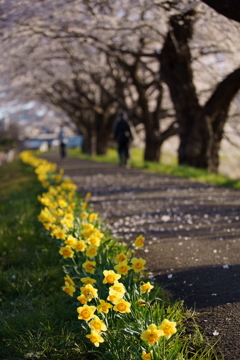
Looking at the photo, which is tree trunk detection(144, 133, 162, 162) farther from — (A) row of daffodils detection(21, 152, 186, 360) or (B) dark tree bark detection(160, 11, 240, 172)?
(A) row of daffodils detection(21, 152, 186, 360)

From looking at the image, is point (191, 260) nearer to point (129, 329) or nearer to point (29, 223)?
point (129, 329)

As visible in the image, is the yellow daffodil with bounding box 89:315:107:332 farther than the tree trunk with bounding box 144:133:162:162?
No

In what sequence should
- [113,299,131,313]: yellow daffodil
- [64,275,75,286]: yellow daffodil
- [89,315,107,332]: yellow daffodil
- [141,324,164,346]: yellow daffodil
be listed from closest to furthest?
[141,324,164,346]: yellow daffodil, [89,315,107,332]: yellow daffodil, [113,299,131,313]: yellow daffodil, [64,275,75,286]: yellow daffodil

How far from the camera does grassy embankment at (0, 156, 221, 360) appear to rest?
7.90 ft

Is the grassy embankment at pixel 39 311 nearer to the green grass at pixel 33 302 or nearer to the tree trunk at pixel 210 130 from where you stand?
the green grass at pixel 33 302

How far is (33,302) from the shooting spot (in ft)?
10.5

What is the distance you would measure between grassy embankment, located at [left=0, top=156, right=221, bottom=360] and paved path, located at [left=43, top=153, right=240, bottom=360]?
208 millimetres

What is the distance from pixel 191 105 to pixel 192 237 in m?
7.62

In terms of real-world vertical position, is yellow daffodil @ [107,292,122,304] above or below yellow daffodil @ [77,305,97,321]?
above

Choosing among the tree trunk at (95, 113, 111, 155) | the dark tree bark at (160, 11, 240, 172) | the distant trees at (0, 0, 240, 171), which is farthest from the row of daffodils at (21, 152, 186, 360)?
the tree trunk at (95, 113, 111, 155)

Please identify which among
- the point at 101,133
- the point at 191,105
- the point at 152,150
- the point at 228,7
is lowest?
the point at 152,150

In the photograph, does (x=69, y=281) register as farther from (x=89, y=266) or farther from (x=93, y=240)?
(x=93, y=240)

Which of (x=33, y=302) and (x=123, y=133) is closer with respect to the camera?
(x=33, y=302)

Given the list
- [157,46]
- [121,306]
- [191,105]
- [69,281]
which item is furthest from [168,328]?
[157,46]
